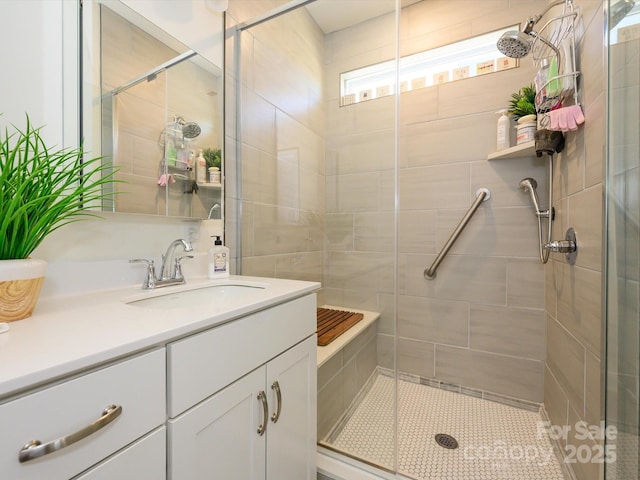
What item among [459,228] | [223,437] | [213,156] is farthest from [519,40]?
[223,437]

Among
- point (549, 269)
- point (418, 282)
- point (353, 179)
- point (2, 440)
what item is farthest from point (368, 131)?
point (2, 440)

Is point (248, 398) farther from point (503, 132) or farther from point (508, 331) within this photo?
point (503, 132)

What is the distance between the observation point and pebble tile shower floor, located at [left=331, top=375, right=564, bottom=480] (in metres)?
1.21

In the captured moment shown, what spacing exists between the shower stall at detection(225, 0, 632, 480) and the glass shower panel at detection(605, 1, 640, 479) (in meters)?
0.50

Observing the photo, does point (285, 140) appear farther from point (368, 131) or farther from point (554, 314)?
point (554, 314)

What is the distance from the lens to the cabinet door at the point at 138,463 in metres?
0.44

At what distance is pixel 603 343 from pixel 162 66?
5.65 feet

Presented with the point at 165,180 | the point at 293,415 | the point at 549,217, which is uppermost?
the point at 165,180

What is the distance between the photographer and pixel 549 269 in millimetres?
1541

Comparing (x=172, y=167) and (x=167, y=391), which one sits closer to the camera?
(x=167, y=391)

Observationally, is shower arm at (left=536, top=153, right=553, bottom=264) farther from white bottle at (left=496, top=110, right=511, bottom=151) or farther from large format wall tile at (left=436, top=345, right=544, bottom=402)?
large format wall tile at (left=436, top=345, right=544, bottom=402)

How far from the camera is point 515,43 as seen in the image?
1210 mm

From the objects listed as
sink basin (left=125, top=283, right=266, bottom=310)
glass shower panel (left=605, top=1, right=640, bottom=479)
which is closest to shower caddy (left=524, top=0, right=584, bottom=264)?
glass shower panel (left=605, top=1, right=640, bottom=479)

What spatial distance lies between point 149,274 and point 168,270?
111 mm
